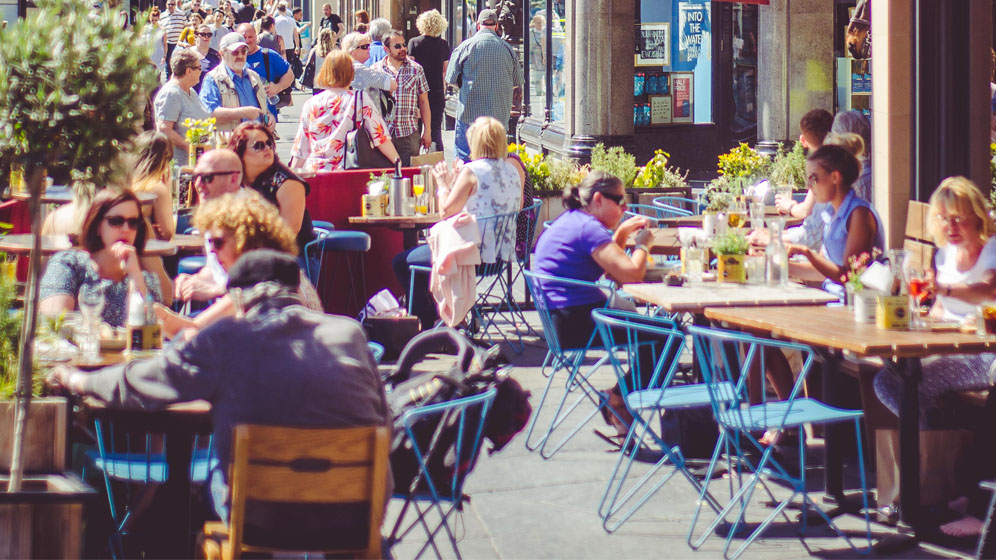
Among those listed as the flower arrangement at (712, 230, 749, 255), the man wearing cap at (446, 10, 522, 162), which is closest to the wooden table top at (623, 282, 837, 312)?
the flower arrangement at (712, 230, 749, 255)

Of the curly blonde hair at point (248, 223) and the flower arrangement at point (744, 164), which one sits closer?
the curly blonde hair at point (248, 223)

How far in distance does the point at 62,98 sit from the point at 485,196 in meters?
5.26

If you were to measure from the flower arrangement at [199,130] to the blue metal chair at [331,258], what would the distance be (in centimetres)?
179

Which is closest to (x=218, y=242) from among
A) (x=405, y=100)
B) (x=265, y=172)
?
(x=265, y=172)

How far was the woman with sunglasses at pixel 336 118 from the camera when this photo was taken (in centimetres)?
1088

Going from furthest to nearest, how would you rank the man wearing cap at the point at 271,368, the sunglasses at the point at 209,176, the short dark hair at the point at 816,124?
the short dark hair at the point at 816,124 → the sunglasses at the point at 209,176 → the man wearing cap at the point at 271,368

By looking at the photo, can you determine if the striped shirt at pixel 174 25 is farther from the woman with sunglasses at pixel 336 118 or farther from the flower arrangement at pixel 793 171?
the flower arrangement at pixel 793 171

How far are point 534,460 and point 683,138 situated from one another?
421 inches

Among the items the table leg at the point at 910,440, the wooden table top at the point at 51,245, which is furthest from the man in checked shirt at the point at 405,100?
the table leg at the point at 910,440

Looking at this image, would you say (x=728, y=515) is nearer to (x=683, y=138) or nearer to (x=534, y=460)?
(x=534, y=460)

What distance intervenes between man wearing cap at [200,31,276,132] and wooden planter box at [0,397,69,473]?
7347mm

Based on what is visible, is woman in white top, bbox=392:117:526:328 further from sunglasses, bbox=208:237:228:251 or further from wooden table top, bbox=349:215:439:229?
sunglasses, bbox=208:237:228:251

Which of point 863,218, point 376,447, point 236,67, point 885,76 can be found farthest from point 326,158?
point 376,447

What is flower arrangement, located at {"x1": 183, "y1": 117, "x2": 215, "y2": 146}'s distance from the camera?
10672 mm
